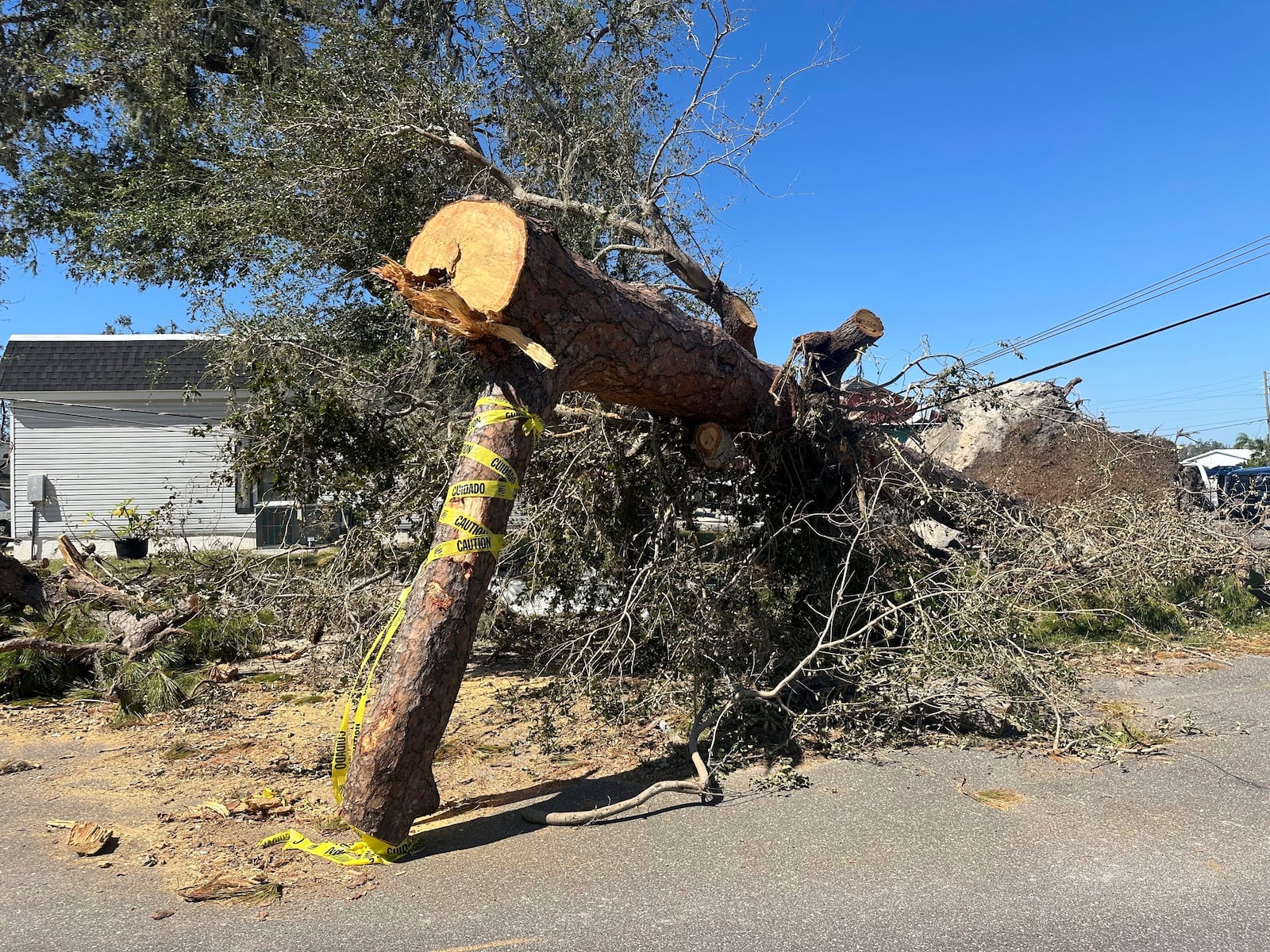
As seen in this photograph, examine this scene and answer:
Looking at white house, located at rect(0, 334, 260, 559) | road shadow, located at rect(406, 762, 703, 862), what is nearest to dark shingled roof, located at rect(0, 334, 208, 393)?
white house, located at rect(0, 334, 260, 559)

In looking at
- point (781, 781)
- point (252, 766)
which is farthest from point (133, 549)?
point (781, 781)

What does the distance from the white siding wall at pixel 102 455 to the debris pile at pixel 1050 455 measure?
13.6 meters

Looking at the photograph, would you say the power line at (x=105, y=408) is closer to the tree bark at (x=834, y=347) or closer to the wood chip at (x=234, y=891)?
the tree bark at (x=834, y=347)

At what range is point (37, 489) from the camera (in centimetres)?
1708

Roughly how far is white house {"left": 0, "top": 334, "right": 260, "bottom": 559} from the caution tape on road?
14551mm

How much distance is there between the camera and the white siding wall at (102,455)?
17469 mm

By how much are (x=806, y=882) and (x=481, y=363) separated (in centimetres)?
258

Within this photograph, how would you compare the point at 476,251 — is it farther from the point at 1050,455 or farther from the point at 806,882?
the point at 1050,455

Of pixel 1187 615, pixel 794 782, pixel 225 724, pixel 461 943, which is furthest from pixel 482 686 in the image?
pixel 1187 615

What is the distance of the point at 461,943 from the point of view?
9.57ft

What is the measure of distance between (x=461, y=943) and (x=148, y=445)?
17.5 metres

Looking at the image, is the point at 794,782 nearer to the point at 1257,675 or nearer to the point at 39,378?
the point at 1257,675

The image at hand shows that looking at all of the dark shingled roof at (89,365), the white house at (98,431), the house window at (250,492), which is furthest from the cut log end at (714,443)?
the dark shingled roof at (89,365)

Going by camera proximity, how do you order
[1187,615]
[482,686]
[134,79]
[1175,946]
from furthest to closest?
[134,79]
[1187,615]
[482,686]
[1175,946]
